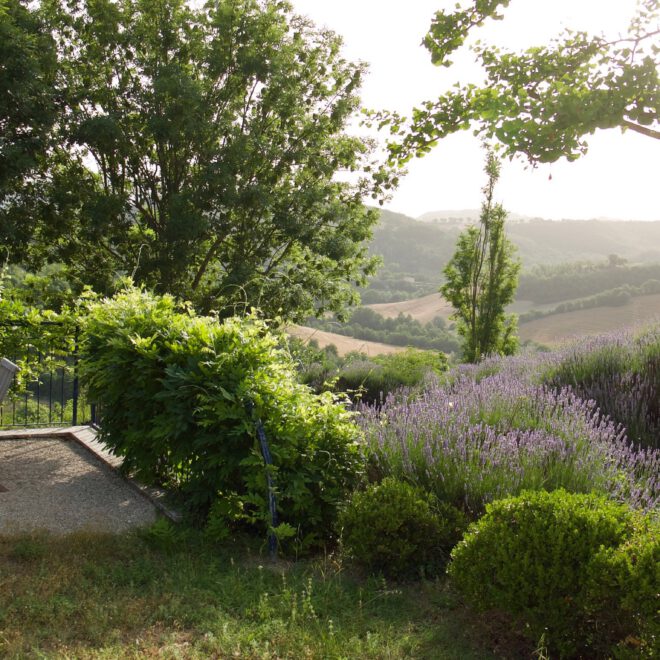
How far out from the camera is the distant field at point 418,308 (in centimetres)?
6475

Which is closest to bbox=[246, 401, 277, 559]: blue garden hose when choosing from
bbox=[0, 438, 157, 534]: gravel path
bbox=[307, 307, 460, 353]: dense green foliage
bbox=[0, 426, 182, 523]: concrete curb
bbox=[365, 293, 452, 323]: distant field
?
bbox=[0, 438, 157, 534]: gravel path

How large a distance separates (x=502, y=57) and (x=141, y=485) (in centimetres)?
569

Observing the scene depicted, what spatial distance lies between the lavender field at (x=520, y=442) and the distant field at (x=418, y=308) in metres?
55.3

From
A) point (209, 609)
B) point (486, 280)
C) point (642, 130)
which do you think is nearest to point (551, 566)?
point (209, 609)

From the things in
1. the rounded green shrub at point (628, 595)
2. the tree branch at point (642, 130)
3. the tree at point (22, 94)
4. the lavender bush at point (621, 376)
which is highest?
the tree at point (22, 94)

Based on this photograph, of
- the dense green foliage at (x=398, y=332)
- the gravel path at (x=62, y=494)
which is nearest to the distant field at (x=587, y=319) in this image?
the dense green foliage at (x=398, y=332)

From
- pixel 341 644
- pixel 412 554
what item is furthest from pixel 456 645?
pixel 412 554

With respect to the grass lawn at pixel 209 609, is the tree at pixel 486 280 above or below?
above

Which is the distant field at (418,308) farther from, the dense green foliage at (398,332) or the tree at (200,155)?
the tree at (200,155)

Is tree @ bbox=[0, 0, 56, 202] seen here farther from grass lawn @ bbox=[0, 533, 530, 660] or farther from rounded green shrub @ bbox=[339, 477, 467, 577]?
rounded green shrub @ bbox=[339, 477, 467, 577]

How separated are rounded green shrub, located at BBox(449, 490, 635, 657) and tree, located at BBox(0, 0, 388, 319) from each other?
1011 cm

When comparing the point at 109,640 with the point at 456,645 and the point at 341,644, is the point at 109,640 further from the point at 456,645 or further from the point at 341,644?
the point at 456,645

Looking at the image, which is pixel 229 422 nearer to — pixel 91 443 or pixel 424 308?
pixel 91 443

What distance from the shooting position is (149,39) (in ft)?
46.4
